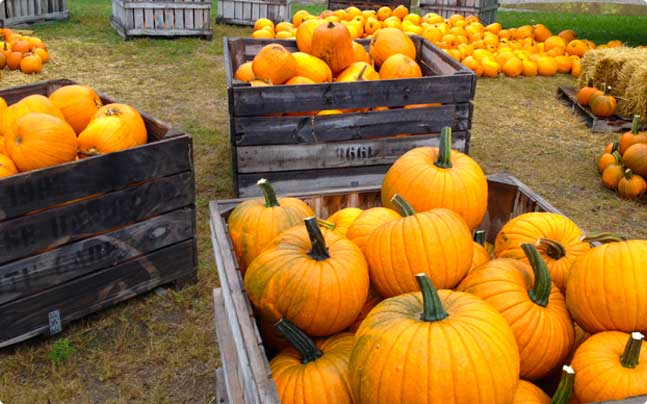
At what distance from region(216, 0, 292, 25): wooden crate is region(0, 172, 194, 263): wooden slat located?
863 cm

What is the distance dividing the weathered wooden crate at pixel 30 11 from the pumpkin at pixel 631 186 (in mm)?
9868

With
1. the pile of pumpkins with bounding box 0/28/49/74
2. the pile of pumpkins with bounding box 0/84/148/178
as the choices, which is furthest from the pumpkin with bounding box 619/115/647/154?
the pile of pumpkins with bounding box 0/28/49/74

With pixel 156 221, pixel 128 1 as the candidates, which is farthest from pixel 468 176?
pixel 128 1

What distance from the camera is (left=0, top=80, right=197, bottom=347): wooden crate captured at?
2857mm

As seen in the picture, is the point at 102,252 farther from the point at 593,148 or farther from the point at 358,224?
the point at 593,148

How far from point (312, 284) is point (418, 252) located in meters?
0.32

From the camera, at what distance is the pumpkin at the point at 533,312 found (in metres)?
1.62

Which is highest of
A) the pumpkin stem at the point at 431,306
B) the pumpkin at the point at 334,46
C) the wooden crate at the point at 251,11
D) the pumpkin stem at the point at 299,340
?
the wooden crate at the point at 251,11

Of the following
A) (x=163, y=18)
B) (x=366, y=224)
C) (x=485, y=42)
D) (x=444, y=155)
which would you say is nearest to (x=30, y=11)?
(x=163, y=18)

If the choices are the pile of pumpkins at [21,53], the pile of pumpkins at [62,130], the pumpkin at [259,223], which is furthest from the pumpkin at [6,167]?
the pile of pumpkins at [21,53]

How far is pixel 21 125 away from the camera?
9.75 ft

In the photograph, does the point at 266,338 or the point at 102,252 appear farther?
the point at 102,252

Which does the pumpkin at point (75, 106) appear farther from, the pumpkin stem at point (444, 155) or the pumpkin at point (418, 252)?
the pumpkin at point (418, 252)

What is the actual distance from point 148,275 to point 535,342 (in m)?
2.42
